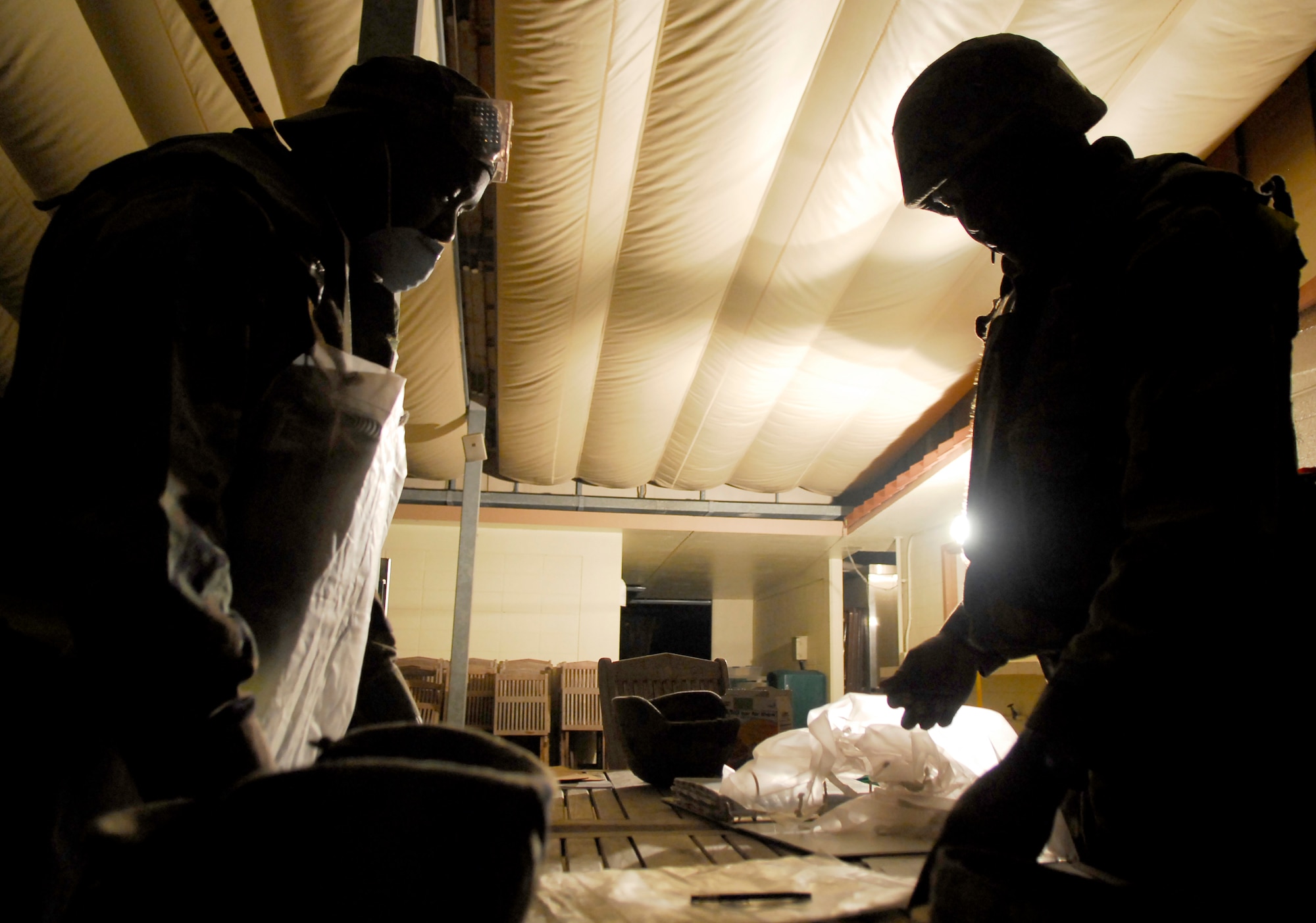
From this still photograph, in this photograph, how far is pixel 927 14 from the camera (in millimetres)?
2885

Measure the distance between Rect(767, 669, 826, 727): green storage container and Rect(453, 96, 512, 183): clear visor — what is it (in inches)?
310

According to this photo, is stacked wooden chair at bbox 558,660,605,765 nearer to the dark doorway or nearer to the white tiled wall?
the white tiled wall

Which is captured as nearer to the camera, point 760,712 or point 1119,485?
point 1119,485

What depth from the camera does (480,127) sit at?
1.36 metres

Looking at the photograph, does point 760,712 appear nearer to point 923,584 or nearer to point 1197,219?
point 923,584

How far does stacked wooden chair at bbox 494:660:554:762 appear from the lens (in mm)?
6691

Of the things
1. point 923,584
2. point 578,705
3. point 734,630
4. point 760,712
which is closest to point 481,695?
point 578,705

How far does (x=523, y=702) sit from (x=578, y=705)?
1.85 ft

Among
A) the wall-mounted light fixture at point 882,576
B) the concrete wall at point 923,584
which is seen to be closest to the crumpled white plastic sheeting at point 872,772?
the concrete wall at point 923,584

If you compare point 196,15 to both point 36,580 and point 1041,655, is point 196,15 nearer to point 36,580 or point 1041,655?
point 36,580

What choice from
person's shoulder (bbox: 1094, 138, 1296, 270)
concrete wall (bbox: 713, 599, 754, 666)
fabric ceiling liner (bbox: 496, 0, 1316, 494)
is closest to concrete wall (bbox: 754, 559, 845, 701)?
concrete wall (bbox: 713, 599, 754, 666)

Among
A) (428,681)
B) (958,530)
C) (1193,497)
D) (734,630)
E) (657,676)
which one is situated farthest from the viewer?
(734,630)

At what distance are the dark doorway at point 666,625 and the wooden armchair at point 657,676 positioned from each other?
10002mm

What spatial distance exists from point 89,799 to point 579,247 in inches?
143
